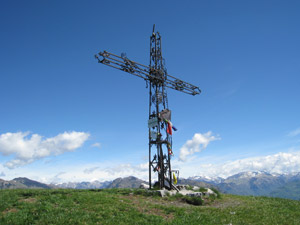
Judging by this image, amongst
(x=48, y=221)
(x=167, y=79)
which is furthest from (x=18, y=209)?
(x=167, y=79)

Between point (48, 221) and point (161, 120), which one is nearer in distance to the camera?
point (48, 221)

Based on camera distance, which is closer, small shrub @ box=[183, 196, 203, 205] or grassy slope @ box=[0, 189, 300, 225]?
grassy slope @ box=[0, 189, 300, 225]

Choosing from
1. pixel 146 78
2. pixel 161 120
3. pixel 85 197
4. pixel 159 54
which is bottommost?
pixel 85 197

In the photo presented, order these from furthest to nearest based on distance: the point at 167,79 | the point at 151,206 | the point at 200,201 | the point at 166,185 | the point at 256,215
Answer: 1. the point at 167,79
2. the point at 166,185
3. the point at 200,201
4. the point at 151,206
5. the point at 256,215

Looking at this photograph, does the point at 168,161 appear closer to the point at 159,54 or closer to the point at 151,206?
the point at 151,206

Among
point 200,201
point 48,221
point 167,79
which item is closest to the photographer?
point 48,221

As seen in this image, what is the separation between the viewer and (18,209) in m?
12.3

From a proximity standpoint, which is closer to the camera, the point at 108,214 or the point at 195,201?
the point at 108,214

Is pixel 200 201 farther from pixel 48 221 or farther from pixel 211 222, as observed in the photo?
pixel 48 221

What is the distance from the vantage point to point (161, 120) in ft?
81.4

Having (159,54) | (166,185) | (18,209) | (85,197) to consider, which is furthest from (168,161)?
(18,209)

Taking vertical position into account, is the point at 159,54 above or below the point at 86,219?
above

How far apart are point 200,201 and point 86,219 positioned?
994 centimetres

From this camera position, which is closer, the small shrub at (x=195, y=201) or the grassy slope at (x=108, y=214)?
the grassy slope at (x=108, y=214)
